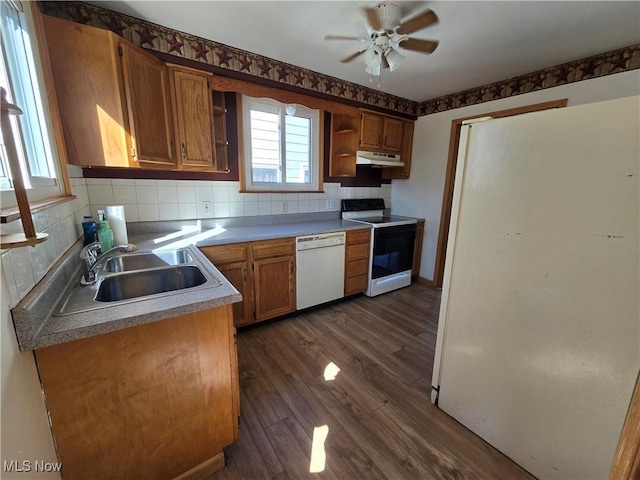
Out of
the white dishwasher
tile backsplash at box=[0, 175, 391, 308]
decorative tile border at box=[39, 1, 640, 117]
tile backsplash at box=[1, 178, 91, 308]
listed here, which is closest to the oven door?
the white dishwasher

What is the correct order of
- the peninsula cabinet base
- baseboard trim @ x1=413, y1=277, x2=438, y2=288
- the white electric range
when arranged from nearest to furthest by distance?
the peninsula cabinet base → the white electric range → baseboard trim @ x1=413, y1=277, x2=438, y2=288

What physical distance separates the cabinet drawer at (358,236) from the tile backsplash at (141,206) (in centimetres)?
58

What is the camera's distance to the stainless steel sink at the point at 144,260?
162cm

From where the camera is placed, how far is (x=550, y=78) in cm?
249

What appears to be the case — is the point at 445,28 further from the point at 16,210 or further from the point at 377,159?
the point at 16,210

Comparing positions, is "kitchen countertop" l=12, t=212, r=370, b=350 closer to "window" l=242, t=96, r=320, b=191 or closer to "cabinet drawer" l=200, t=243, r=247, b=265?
"cabinet drawer" l=200, t=243, r=247, b=265

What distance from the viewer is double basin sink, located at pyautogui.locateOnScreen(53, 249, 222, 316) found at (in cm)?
110

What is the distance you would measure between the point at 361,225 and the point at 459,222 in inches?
64.0

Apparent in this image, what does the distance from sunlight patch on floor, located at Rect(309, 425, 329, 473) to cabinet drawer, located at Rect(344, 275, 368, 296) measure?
1611 mm

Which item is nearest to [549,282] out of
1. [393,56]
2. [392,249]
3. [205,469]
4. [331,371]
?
[331,371]

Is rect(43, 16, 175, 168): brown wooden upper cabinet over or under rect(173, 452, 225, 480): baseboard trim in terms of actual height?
over

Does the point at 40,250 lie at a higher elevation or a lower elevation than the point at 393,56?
lower

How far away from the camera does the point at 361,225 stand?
3.05 metres

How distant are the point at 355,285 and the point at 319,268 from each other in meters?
0.59
